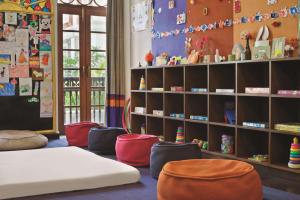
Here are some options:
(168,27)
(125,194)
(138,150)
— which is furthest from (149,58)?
(125,194)

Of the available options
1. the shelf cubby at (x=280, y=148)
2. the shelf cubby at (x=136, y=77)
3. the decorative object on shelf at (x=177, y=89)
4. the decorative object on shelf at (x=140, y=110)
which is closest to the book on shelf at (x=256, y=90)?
the shelf cubby at (x=280, y=148)

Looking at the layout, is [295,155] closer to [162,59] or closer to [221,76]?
[221,76]

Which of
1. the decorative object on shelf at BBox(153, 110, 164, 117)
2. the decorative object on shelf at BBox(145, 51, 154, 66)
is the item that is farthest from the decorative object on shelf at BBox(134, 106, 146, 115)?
the decorative object on shelf at BBox(145, 51, 154, 66)

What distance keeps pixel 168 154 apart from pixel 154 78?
2353 mm

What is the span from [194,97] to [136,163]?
1.27m

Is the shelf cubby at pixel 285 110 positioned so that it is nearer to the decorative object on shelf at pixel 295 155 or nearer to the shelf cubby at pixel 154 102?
the decorative object on shelf at pixel 295 155

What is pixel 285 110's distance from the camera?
12.5 ft

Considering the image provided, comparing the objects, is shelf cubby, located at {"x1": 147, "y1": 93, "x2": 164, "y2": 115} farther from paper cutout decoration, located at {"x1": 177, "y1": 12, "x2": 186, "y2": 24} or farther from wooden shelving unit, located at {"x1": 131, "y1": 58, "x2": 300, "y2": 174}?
paper cutout decoration, located at {"x1": 177, "y1": 12, "x2": 186, "y2": 24}

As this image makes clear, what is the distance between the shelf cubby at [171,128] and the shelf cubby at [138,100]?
31.2 inches

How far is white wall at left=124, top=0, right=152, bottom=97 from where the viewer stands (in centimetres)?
636

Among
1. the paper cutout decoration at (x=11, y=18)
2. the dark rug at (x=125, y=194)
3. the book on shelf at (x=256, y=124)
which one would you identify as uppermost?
the paper cutout decoration at (x=11, y=18)

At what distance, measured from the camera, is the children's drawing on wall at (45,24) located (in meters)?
6.11

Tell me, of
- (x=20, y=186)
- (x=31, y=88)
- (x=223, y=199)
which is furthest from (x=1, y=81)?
(x=223, y=199)

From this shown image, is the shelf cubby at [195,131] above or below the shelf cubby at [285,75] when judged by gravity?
below
